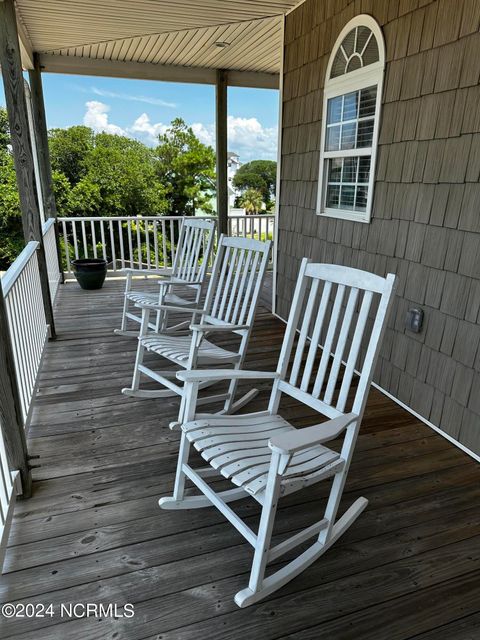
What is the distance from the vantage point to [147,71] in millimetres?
5727

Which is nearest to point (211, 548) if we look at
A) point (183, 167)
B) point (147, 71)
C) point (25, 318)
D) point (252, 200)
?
point (25, 318)

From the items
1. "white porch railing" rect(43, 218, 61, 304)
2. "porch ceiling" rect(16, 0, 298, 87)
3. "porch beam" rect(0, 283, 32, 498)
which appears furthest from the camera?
"white porch railing" rect(43, 218, 61, 304)

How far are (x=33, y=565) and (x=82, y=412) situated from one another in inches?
46.4

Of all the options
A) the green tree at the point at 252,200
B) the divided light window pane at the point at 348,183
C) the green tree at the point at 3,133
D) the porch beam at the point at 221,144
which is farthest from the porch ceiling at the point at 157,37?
the green tree at the point at 252,200

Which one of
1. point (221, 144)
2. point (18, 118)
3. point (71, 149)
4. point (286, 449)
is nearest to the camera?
point (286, 449)

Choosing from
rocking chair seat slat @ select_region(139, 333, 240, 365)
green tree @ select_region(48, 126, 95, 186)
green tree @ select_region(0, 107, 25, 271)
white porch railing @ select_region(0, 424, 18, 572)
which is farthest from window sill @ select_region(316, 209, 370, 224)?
green tree @ select_region(48, 126, 95, 186)

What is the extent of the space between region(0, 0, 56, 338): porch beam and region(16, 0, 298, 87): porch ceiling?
0.58 metres

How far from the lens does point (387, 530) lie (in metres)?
1.88

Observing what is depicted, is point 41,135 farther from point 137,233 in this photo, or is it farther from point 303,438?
point 303,438

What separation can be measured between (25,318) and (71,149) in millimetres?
11882

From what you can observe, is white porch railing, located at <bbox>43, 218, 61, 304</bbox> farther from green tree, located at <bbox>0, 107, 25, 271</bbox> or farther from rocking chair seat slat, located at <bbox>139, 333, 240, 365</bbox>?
green tree, located at <bbox>0, 107, 25, 271</bbox>

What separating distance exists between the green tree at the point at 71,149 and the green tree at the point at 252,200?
5.25m

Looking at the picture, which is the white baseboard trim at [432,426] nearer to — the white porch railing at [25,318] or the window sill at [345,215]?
the window sill at [345,215]

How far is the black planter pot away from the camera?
5844 millimetres
